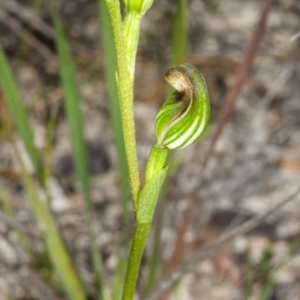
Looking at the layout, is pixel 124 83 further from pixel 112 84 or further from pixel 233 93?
pixel 233 93

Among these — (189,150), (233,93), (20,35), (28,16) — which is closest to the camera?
(233,93)

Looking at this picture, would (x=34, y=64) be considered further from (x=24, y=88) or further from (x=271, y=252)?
(x=271, y=252)

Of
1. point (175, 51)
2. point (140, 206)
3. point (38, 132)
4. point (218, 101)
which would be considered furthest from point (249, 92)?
point (140, 206)

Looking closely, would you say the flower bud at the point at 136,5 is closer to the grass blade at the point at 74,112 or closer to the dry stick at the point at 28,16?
the grass blade at the point at 74,112

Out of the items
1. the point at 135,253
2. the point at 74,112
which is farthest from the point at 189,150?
the point at 135,253

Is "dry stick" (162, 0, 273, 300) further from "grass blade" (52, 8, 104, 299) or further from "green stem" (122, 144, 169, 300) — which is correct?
"green stem" (122, 144, 169, 300)

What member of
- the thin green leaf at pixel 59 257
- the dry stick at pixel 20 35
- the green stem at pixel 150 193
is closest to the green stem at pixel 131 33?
the green stem at pixel 150 193
